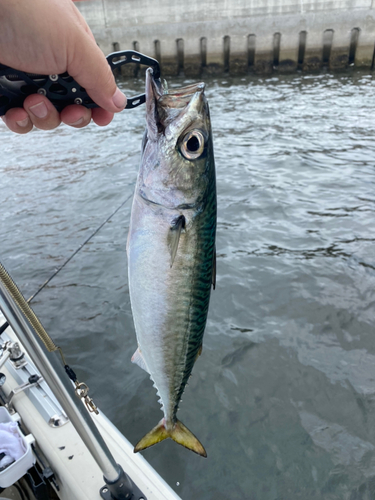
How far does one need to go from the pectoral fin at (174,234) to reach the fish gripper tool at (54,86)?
0.69 metres

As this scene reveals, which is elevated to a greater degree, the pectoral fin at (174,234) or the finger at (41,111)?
the finger at (41,111)

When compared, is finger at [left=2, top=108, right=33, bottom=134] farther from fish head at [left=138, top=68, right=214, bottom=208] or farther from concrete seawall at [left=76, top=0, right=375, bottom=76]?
concrete seawall at [left=76, top=0, right=375, bottom=76]

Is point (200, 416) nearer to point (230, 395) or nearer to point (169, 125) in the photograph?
point (230, 395)

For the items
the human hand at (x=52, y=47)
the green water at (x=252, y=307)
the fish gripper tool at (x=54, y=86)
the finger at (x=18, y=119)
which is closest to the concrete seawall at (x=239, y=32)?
the green water at (x=252, y=307)

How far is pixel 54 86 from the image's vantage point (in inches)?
71.1

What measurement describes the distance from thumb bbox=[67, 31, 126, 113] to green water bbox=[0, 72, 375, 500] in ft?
11.2

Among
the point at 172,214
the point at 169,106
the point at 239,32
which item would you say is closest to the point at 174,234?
the point at 172,214

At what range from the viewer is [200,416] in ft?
13.2

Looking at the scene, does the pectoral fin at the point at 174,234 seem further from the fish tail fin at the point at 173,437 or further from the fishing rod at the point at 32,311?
the fish tail fin at the point at 173,437

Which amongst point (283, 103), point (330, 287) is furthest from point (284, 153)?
point (283, 103)

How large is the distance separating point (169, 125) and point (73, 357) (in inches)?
160

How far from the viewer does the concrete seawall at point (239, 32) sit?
22609mm

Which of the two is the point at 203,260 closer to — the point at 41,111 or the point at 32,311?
the point at 32,311

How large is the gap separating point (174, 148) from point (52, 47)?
630 millimetres
